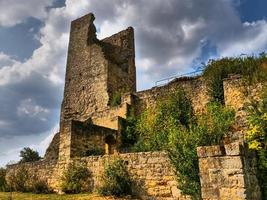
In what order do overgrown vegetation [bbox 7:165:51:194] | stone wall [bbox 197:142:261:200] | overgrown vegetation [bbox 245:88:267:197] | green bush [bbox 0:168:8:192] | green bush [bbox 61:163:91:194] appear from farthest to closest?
green bush [bbox 0:168:8:192], overgrown vegetation [bbox 7:165:51:194], green bush [bbox 61:163:91:194], overgrown vegetation [bbox 245:88:267:197], stone wall [bbox 197:142:261:200]

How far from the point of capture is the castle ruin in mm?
6797

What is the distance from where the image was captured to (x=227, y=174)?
6652 mm

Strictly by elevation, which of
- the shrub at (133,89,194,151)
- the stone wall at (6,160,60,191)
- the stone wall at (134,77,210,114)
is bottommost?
the stone wall at (6,160,60,191)

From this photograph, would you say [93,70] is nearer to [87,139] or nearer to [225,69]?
Answer: [87,139]

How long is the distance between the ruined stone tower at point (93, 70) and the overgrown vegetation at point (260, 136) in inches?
573

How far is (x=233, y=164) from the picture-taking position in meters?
6.68

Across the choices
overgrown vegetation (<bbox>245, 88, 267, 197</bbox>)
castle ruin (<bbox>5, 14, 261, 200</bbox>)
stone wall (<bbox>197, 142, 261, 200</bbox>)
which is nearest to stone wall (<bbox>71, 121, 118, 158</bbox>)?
castle ruin (<bbox>5, 14, 261, 200</bbox>)

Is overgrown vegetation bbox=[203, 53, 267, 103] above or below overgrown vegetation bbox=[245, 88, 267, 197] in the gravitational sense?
above

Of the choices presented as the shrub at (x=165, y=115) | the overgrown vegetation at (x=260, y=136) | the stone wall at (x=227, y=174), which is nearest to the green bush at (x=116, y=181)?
the shrub at (x=165, y=115)

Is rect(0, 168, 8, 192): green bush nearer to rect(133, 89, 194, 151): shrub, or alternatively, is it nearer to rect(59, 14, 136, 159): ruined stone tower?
rect(133, 89, 194, 151): shrub

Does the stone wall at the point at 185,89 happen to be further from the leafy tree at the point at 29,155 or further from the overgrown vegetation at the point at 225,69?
the leafy tree at the point at 29,155

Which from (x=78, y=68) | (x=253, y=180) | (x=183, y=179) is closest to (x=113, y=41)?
(x=78, y=68)

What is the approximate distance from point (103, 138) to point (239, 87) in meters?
6.63

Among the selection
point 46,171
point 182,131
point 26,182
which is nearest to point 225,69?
point 182,131
